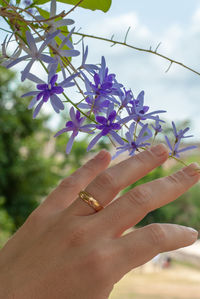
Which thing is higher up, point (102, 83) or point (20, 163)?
point (102, 83)

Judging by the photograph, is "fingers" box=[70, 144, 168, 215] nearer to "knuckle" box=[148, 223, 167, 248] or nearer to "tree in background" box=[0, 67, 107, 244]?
"knuckle" box=[148, 223, 167, 248]

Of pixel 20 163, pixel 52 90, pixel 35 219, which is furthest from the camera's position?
pixel 20 163

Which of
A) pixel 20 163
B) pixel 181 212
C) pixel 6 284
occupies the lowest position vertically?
pixel 181 212

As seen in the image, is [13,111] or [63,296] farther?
[13,111]

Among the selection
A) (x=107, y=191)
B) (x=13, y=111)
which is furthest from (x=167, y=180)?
(x=13, y=111)

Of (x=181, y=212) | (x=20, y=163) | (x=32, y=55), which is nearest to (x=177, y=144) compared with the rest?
(x=32, y=55)

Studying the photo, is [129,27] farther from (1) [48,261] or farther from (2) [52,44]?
(1) [48,261]

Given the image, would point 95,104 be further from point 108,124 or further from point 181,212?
point 181,212

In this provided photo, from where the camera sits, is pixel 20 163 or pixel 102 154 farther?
pixel 20 163
